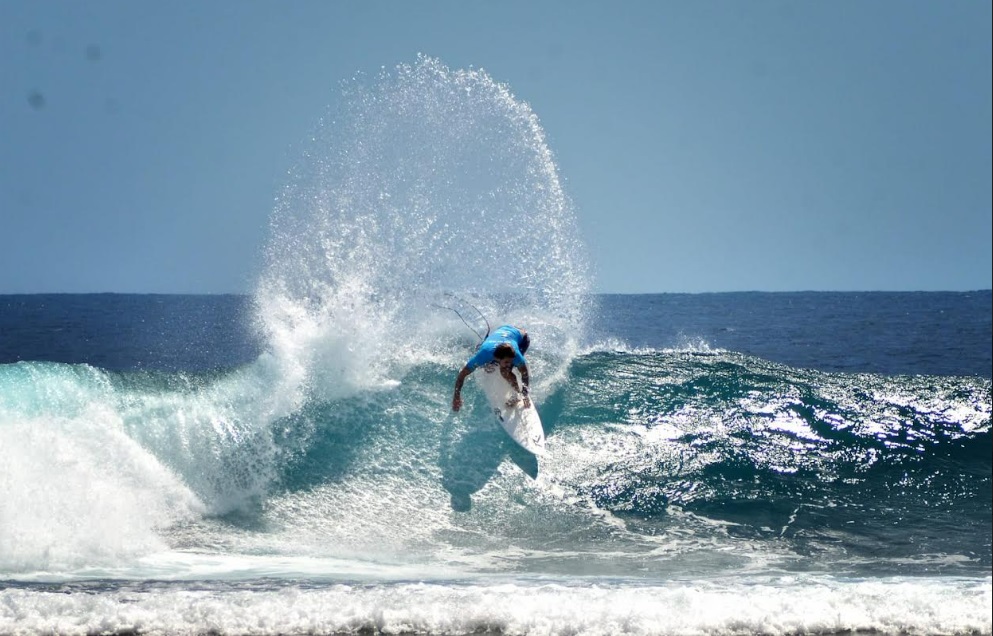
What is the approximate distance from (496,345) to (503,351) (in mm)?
160

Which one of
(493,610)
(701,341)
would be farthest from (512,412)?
(701,341)

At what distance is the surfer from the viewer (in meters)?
10.0

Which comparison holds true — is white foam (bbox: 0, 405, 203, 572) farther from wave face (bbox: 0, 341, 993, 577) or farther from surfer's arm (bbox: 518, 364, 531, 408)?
surfer's arm (bbox: 518, 364, 531, 408)

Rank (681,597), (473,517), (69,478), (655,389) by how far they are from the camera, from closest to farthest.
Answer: (681,597), (69,478), (473,517), (655,389)

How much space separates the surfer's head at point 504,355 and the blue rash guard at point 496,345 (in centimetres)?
5

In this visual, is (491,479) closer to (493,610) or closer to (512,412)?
(512,412)

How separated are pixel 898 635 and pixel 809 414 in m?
6.58

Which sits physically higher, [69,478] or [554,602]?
[69,478]

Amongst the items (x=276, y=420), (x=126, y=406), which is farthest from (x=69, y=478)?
(x=276, y=420)

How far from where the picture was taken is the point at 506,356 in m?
10.4

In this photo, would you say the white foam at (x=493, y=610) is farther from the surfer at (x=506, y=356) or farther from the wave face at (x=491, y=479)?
the surfer at (x=506, y=356)

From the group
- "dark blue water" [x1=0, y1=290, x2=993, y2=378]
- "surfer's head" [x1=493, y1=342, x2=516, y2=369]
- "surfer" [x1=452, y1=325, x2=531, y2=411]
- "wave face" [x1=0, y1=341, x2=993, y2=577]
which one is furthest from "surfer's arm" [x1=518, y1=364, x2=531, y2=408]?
"dark blue water" [x1=0, y1=290, x2=993, y2=378]

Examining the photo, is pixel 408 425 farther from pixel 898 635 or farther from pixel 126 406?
pixel 898 635

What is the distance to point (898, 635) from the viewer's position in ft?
19.3
